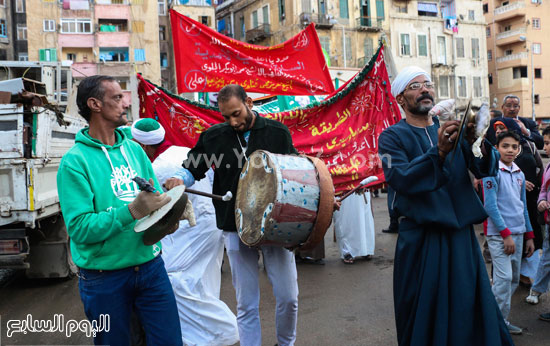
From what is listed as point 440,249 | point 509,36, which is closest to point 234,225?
point 440,249

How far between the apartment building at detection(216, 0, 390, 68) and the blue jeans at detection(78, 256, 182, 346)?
1508 inches

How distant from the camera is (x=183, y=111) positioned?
561 centimetres

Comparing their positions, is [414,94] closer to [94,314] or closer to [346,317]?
[94,314]

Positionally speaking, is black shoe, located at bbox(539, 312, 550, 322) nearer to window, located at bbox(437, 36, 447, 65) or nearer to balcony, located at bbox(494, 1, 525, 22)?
window, located at bbox(437, 36, 447, 65)

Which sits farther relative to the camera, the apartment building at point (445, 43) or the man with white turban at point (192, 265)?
the apartment building at point (445, 43)

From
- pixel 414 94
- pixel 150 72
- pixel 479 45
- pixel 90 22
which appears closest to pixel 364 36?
pixel 479 45

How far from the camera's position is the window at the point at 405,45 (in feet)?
140

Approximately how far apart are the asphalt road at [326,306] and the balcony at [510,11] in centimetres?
4906

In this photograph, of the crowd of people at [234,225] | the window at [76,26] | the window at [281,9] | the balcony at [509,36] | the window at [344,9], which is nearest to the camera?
the crowd of people at [234,225]

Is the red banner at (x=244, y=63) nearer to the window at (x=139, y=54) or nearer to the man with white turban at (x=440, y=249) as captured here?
the man with white turban at (x=440, y=249)

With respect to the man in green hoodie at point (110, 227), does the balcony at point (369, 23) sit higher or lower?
higher

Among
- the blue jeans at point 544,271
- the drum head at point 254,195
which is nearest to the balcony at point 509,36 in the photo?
the blue jeans at point 544,271

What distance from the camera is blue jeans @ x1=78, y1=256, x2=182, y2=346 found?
2.63 m

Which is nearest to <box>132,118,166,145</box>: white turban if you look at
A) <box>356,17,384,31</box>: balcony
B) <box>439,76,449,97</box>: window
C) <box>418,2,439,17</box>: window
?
<box>356,17,384,31</box>: balcony
